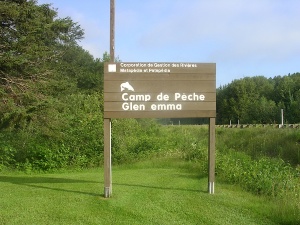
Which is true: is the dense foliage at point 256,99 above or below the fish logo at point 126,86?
above

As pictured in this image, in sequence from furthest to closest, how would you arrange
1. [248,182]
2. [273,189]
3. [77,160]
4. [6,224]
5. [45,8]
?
1. [45,8]
2. [77,160]
3. [248,182]
4. [273,189]
5. [6,224]

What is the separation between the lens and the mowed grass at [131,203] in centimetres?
690

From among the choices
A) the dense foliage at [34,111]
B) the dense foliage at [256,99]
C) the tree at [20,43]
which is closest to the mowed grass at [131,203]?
the dense foliage at [34,111]

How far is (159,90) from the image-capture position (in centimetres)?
873

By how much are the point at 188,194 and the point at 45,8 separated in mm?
12598

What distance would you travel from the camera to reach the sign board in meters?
8.60

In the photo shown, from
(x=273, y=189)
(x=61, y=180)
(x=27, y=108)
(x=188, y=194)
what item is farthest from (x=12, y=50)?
(x=273, y=189)

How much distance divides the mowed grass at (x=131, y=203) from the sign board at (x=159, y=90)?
5.84 ft

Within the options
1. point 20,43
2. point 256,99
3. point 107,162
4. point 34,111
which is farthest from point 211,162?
point 256,99

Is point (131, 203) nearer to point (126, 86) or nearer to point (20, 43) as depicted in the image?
point (126, 86)

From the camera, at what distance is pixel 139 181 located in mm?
10609

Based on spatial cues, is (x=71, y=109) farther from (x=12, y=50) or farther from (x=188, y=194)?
(x=188, y=194)

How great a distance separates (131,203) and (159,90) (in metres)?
2.49

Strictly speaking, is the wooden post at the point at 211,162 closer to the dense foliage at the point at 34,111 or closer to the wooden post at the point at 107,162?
the wooden post at the point at 107,162
